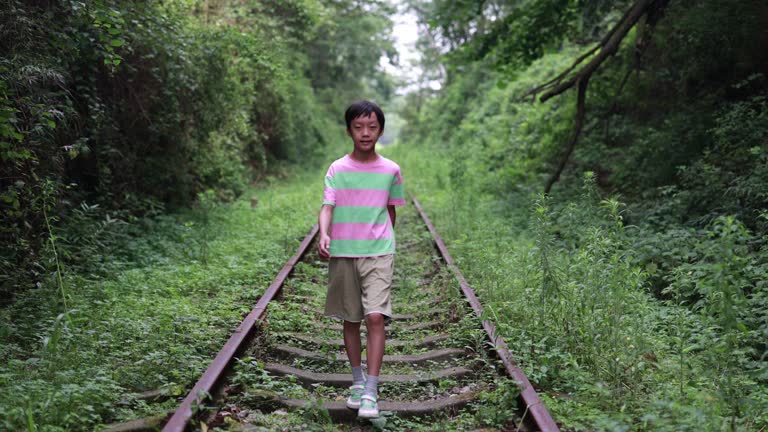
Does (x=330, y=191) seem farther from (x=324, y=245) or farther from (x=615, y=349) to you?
(x=615, y=349)

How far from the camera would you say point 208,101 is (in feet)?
35.1

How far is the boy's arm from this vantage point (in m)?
3.62

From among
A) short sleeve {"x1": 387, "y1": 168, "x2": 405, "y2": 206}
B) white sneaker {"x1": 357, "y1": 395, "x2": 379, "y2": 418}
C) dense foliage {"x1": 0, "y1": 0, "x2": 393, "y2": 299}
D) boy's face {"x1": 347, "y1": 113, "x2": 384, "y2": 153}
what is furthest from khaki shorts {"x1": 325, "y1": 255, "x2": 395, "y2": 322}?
dense foliage {"x1": 0, "y1": 0, "x2": 393, "y2": 299}

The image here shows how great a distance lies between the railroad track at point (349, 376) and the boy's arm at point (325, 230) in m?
0.93

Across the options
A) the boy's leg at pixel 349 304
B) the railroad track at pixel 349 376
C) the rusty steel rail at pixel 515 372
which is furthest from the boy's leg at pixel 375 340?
the rusty steel rail at pixel 515 372

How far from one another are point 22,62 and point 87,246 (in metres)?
2.00

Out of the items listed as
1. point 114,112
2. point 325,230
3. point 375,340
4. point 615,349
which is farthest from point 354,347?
point 114,112

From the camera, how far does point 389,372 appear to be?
456cm

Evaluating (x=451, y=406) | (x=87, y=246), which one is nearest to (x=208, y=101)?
(x=87, y=246)

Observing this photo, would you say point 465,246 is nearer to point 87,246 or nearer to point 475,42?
point 87,246

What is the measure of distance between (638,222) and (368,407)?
230 inches

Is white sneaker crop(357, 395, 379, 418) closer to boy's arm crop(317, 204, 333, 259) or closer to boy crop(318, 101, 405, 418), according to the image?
boy crop(318, 101, 405, 418)

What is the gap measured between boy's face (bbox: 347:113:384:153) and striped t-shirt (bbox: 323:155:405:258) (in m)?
0.14

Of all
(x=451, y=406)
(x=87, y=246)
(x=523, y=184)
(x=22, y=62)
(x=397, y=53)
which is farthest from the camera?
(x=397, y=53)
